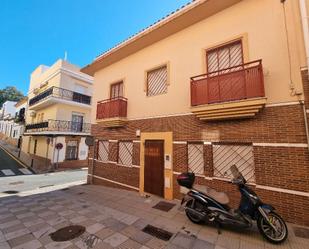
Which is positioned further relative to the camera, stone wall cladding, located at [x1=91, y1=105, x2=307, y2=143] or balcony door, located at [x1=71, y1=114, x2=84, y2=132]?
balcony door, located at [x1=71, y1=114, x2=84, y2=132]

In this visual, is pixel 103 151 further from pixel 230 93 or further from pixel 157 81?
pixel 230 93

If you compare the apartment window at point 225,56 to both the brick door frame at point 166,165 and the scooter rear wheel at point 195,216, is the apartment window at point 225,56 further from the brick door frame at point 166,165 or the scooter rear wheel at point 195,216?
the scooter rear wheel at point 195,216

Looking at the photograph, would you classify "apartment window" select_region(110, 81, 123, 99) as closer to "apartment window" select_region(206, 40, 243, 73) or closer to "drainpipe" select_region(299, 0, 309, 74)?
"apartment window" select_region(206, 40, 243, 73)

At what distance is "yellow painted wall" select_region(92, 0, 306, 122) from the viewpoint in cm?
502

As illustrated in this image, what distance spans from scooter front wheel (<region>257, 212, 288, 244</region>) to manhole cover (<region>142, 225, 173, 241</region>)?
7.02 ft

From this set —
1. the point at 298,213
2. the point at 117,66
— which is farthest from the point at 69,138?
the point at 298,213

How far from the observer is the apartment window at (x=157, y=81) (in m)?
7.76

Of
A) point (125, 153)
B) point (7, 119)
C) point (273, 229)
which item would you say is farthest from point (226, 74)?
point (7, 119)

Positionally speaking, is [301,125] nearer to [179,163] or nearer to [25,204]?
[179,163]

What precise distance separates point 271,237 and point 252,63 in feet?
15.2

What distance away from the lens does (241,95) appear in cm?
524

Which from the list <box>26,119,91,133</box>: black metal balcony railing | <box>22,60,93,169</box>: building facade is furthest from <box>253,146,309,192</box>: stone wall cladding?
<box>26,119,91,133</box>: black metal balcony railing

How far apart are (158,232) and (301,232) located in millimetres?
3497

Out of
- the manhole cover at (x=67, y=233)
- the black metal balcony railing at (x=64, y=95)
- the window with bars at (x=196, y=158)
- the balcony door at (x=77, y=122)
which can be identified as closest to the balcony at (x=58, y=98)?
the black metal balcony railing at (x=64, y=95)
